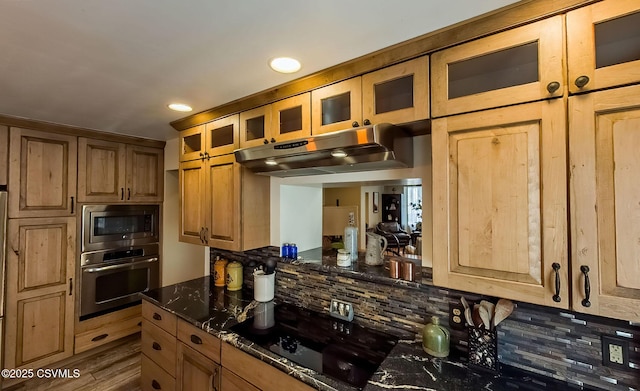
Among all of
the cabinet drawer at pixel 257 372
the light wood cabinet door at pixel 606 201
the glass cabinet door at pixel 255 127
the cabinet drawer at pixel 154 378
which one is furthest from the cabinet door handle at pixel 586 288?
the cabinet drawer at pixel 154 378

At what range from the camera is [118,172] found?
9.61 feet

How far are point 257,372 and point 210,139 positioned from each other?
1.62m

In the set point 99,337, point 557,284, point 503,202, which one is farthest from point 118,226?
point 557,284

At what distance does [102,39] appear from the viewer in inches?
45.9

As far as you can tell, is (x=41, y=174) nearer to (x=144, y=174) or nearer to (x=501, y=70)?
(x=144, y=174)

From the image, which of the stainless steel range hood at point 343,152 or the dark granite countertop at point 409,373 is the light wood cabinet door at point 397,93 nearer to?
the stainless steel range hood at point 343,152

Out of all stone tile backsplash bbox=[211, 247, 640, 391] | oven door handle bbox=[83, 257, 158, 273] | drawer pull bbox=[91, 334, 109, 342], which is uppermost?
stone tile backsplash bbox=[211, 247, 640, 391]

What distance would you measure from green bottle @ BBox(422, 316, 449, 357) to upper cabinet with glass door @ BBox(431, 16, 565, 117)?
3.24 ft

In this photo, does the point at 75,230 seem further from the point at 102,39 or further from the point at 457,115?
the point at 457,115

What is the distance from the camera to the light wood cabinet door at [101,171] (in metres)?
2.69

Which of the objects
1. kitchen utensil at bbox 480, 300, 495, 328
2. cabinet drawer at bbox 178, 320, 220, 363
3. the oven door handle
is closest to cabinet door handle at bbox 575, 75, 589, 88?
kitchen utensil at bbox 480, 300, 495, 328

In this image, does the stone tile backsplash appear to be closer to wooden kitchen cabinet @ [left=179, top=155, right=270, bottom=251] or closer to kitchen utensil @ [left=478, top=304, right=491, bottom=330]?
kitchen utensil @ [left=478, top=304, right=491, bottom=330]

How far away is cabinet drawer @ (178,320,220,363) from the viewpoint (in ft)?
5.14

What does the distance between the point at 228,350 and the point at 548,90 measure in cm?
183
